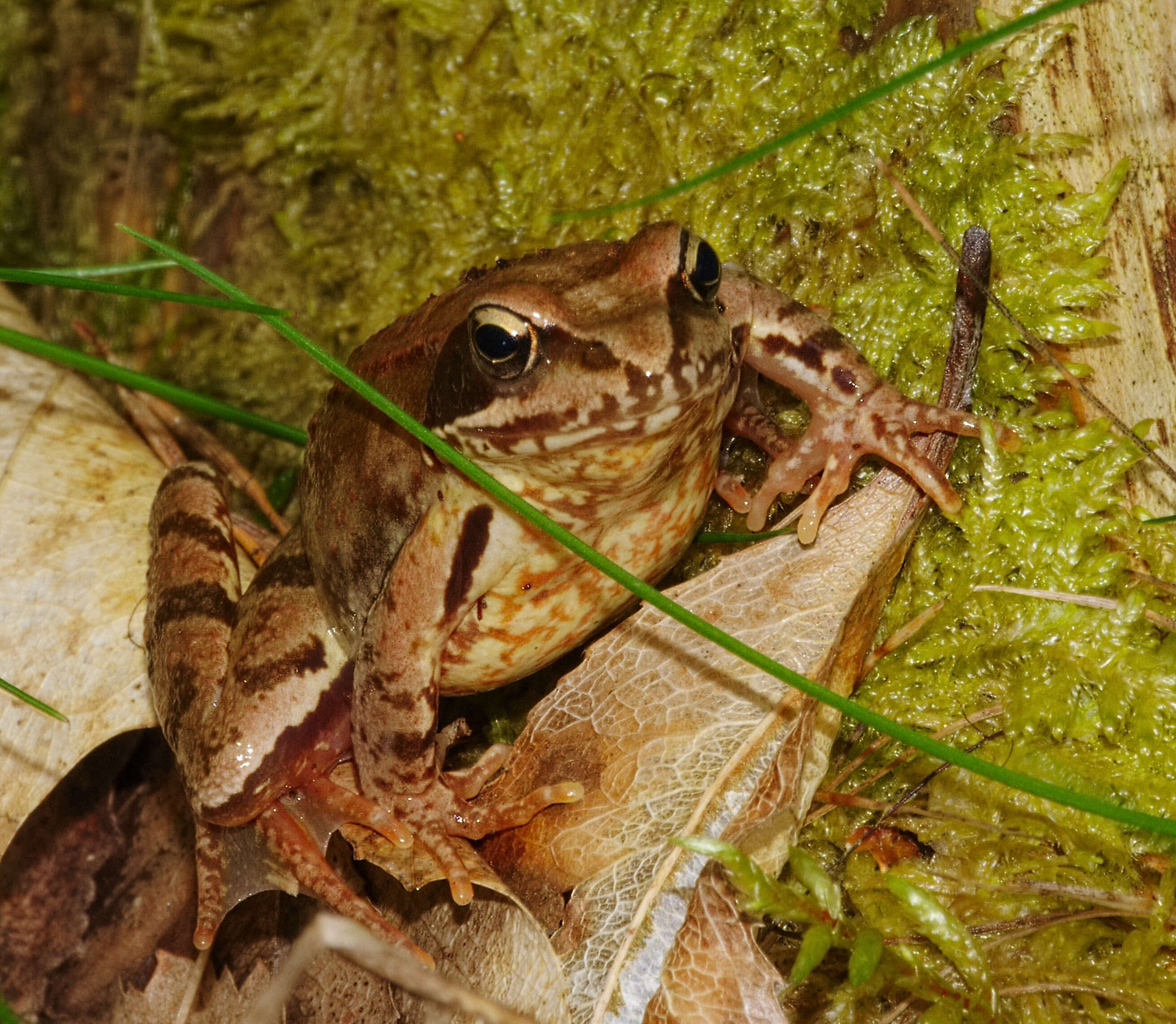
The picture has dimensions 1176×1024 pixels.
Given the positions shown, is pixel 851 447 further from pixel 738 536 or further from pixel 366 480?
pixel 366 480

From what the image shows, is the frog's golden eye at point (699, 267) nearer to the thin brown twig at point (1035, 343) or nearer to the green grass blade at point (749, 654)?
the thin brown twig at point (1035, 343)

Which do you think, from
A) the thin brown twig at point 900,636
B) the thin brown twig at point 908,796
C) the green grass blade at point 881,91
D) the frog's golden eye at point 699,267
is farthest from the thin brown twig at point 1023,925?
the green grass blade at point 881,91

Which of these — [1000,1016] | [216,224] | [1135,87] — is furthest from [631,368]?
[216,224]

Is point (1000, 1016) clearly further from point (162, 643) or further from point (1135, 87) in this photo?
point (162, 643)

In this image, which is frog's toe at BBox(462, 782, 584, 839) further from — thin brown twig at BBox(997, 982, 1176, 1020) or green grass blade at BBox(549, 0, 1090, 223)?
green grass blade at BBox(549, 0, 1090, 223)

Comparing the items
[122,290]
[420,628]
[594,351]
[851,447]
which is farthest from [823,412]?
[122,290]

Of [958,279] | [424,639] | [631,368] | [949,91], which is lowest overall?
[424,639]

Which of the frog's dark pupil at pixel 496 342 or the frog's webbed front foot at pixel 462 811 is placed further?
the frog's webbed front foot at pixel 462 811
